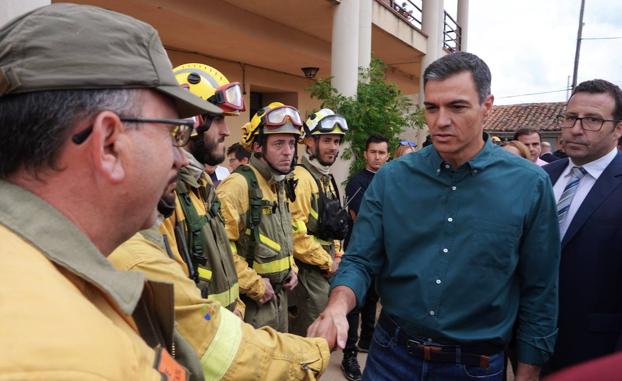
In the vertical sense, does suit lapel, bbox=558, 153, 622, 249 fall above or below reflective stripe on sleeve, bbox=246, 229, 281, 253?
above

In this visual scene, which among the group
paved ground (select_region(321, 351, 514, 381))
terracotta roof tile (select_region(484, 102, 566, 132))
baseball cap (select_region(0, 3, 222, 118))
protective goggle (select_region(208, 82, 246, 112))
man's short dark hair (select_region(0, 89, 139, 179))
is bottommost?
paved ground (select_region(321, 351, 514, 381))

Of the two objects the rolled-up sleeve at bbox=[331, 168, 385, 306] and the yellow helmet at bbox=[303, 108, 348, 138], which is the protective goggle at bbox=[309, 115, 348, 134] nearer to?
the yellow helmet at bbox=[303, 108, 348, 138]

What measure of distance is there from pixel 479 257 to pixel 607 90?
5.45ft

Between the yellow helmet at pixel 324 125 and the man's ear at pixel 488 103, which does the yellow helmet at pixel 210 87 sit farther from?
the yellow helmet at pixel 324 125

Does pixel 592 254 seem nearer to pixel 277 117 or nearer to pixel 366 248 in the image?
pixel 366 248

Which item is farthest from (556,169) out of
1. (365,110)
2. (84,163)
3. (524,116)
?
(524,116)

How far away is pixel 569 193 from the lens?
2979mm

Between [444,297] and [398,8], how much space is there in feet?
40.9

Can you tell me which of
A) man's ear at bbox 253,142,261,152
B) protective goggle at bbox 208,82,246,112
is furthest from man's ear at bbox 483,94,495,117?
man's ear at bbox 253,142,261,152

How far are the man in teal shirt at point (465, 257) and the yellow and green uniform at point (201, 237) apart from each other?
0.77m

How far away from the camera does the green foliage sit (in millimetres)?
8203

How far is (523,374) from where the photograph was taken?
2.31m

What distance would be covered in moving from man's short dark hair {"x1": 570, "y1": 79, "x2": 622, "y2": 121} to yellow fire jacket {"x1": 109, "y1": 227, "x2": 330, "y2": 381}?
8.25 feet

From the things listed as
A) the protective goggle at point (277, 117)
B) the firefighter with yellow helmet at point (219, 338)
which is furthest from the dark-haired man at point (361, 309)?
the firefighter with yellow helmet at point (219, 338)
